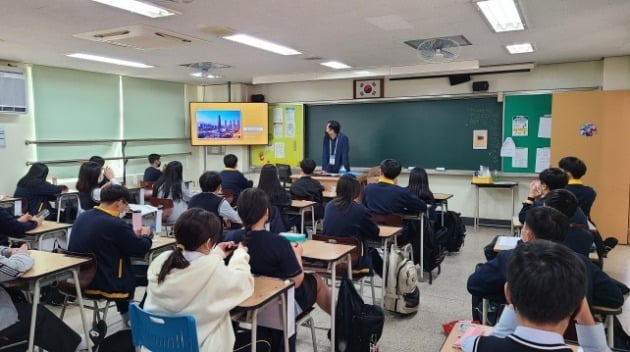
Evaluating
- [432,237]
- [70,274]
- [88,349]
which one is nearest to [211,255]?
[70,274]

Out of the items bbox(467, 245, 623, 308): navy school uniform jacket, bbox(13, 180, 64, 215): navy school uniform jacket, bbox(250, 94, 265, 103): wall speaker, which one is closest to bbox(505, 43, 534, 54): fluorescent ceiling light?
bbox(467, 245, 623, 308): navy school uniform jacket

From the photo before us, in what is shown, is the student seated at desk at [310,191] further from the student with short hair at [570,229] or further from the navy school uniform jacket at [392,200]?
the student with short hair at [570,229]

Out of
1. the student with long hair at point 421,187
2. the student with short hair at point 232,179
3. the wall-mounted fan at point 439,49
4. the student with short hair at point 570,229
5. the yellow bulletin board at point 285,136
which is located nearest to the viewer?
the student with short hair at point 570,229

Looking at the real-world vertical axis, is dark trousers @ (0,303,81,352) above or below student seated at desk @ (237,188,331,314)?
below

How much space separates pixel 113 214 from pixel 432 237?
3.14 meters

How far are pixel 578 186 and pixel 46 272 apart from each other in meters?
4.48

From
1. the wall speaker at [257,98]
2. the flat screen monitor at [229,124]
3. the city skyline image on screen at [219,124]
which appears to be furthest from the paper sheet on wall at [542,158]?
the city skyline image on screen at [219,124]

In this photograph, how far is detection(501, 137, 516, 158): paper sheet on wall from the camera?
23.8ft

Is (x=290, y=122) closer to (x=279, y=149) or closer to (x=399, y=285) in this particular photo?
(x=279, y=149)

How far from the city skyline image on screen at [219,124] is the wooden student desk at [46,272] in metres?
6.35

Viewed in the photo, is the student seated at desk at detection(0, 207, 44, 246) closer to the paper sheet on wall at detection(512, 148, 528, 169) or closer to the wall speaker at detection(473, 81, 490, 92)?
the wall speaker at detection(473, 81, 490, 92)

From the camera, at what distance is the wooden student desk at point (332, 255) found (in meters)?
2.87

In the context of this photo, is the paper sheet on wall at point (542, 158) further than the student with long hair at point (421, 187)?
Yes

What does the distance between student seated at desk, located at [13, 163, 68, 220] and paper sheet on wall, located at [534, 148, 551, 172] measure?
22.6 feet
